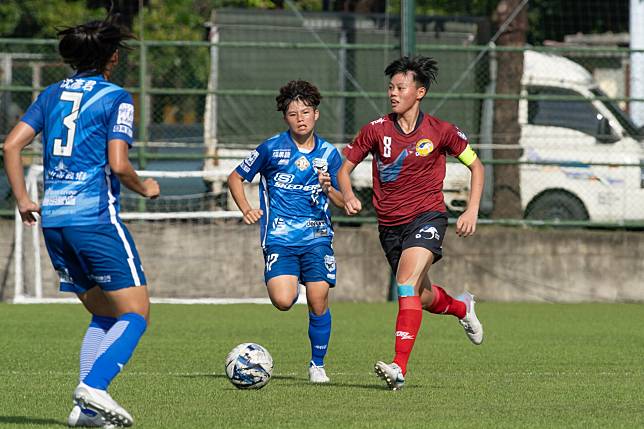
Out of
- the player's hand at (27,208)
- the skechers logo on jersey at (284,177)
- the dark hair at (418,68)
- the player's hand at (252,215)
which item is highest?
A: the dark hair at (418,68)

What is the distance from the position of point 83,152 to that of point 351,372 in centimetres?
375

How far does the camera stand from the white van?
17.3 metres

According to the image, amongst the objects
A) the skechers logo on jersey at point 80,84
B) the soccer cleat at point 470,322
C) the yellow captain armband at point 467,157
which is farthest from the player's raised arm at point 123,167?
the soccer cleat at point 470,322

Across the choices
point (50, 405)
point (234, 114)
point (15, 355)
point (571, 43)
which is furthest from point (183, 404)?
point (571, 43)

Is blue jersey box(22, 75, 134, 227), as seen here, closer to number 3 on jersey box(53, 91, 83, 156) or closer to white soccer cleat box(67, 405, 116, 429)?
number 3 on jersey box(53, 91, 83, 156)

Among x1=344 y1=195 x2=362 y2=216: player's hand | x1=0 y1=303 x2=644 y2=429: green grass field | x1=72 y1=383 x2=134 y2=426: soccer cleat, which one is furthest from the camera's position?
x1=344 y1=195 x2=362 y2=216: player's hand

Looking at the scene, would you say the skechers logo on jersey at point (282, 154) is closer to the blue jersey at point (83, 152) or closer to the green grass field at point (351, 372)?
the green grass field at point (351, 372)

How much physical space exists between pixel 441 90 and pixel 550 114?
1586 mm

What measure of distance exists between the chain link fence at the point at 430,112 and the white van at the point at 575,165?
1 cm

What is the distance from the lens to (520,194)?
1756cm

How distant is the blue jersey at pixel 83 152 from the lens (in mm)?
6406

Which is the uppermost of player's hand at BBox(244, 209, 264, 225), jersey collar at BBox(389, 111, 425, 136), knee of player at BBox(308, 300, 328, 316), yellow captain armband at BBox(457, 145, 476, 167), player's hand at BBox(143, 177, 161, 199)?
jersey collar at BBox(389, 111, 425, 136)

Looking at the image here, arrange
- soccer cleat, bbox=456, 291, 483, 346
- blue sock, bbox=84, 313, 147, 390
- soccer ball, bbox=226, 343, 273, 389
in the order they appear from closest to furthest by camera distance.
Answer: blue sock, bbox=84, 313, 147, 390 < soccer ball, bbox=226, 343, 273, 389 < soccer cleat, bbox=456, 291, 483, 346

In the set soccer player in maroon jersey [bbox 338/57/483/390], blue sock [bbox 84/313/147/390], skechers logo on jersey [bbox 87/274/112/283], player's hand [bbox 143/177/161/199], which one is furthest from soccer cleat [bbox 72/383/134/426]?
soccer player in maroon jersey [bbox 338/57/483/390]
